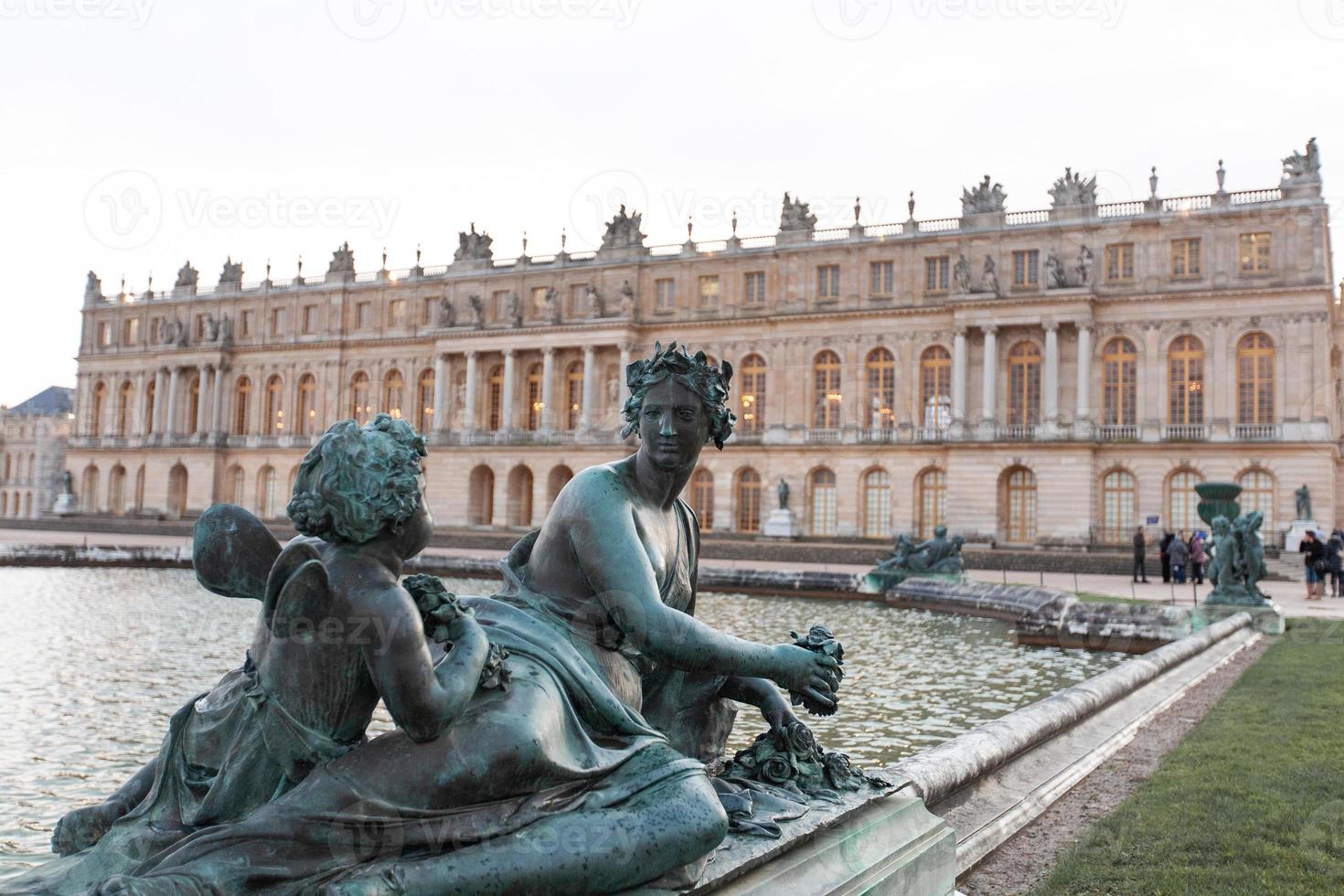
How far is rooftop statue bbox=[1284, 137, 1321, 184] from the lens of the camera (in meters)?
36.9

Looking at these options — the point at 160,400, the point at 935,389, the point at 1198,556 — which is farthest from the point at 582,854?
the point at 160,400

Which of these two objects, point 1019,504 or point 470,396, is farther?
point 470,396

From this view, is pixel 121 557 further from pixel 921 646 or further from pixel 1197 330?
pixel 1197 330

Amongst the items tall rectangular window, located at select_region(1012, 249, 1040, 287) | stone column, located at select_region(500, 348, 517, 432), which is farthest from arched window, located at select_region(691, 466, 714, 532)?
tall rectangular window, located at select_region(1012, 249, 1040, 287)

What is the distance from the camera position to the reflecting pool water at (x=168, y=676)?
5.79 meters

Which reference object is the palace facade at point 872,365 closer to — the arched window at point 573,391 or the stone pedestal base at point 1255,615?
the arched window at point 573,391

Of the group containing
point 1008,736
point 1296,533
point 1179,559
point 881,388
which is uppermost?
point 881,388

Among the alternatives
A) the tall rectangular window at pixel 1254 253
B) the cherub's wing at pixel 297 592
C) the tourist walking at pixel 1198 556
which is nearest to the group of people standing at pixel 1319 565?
the tourist walking at pixel 1198 556

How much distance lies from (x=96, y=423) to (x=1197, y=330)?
6002 centimetres

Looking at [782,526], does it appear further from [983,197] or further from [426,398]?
[426,398]

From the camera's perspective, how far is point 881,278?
144 ft

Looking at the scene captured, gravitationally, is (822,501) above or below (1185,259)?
below

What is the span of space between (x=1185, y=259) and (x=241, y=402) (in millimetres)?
48562

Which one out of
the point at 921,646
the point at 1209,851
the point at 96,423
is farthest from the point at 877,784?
the point at 96,423
